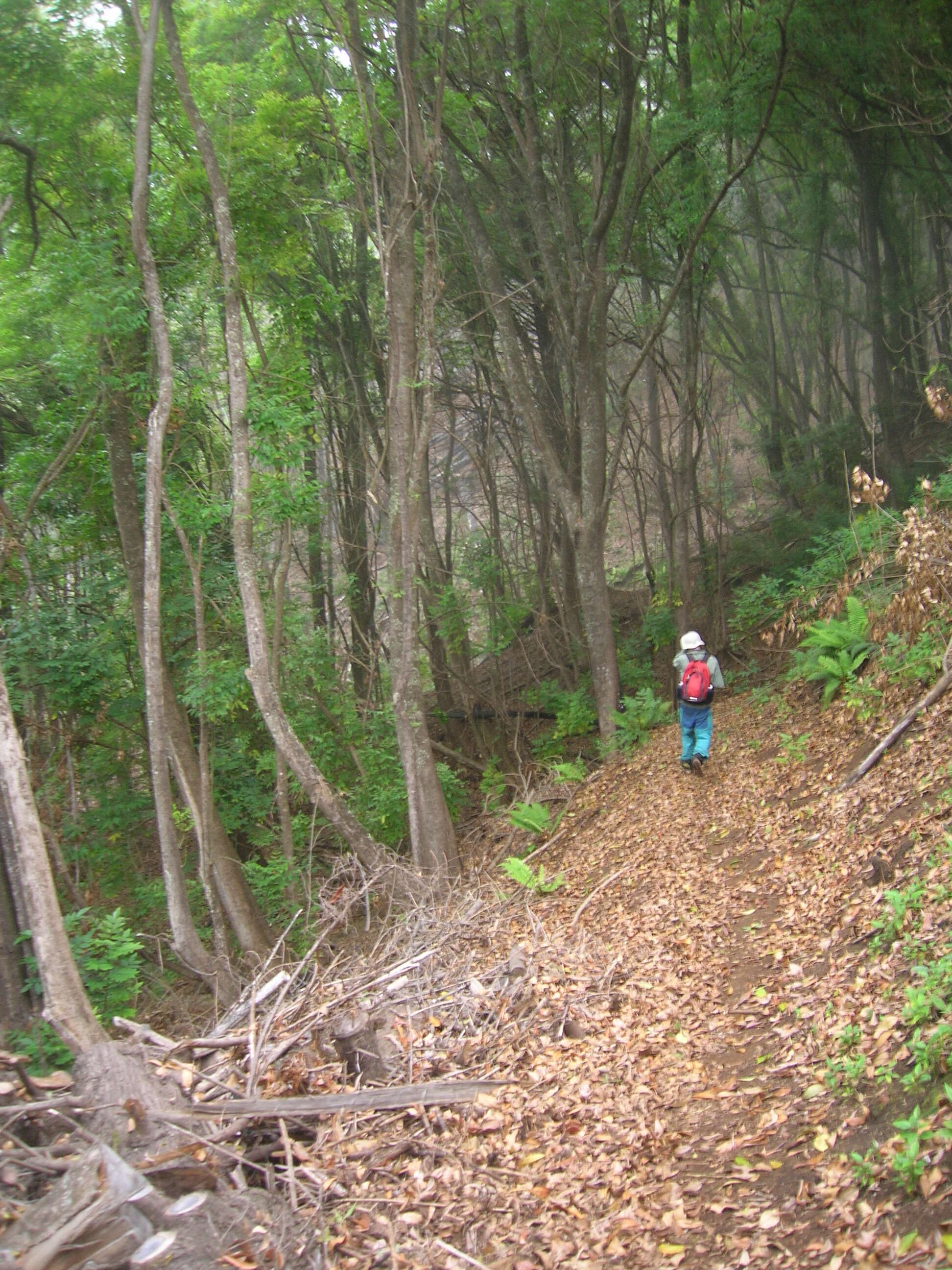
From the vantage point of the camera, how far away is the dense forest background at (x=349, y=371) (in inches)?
466

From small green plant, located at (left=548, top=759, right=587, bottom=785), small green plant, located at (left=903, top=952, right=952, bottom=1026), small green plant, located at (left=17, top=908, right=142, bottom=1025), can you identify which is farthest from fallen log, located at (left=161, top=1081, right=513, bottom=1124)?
small green plant, located at (left=548, top=759, right=587, bottom=785)

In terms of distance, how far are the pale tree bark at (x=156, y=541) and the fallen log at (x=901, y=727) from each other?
7.88m

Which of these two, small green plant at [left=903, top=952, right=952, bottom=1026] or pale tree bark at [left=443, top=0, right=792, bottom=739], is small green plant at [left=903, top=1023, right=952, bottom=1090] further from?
pale tree bark at [left=443, top=0, right=792, bottom=739]

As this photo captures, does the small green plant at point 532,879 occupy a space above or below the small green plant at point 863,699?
below

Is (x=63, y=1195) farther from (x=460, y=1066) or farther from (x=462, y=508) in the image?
(x=462, y=508)

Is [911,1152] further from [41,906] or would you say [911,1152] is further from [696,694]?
[696,694]

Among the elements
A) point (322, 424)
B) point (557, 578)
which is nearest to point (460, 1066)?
point (557, 578)

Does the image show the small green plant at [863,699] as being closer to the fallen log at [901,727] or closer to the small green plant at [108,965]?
the fallen log at [901,727]

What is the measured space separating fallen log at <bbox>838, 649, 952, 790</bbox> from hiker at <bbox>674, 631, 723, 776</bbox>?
7.06 feet

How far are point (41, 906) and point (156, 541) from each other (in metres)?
5.10

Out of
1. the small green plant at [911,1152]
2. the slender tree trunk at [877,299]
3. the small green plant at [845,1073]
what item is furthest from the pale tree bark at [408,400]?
the slender tree trunk at [877,299]

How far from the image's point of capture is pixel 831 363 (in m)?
21.8

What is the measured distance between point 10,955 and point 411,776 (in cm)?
A: 545

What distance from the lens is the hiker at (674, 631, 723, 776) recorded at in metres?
10.6
